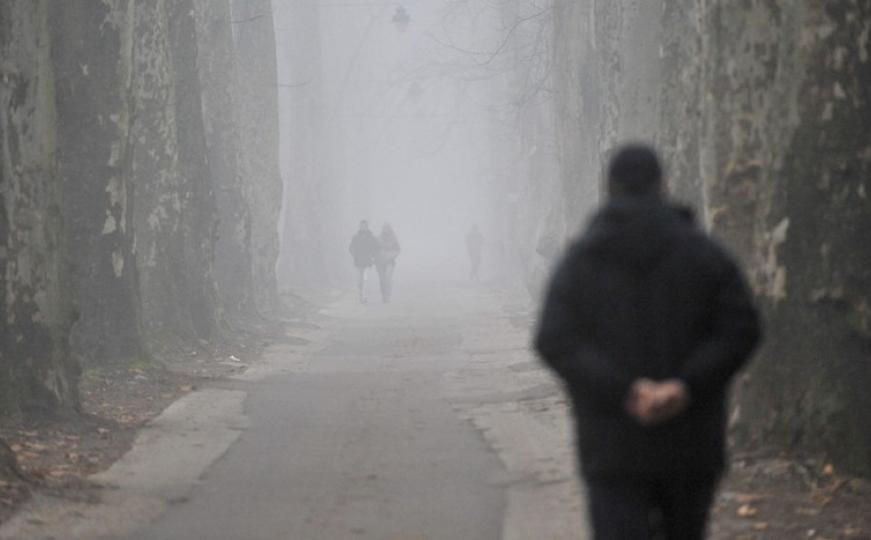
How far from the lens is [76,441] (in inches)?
507

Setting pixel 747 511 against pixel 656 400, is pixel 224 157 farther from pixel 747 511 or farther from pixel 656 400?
pixel 656 400

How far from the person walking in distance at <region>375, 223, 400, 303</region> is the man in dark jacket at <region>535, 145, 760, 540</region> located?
119 ft

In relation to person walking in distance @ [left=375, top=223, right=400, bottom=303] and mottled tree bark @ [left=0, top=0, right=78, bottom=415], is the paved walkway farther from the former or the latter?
person walking in distance @ [left=375, top=223, right=400, bottom=303]

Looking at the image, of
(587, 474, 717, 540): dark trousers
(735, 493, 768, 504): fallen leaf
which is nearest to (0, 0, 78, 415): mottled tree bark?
(735, 493, 768, 504): fallen leaf

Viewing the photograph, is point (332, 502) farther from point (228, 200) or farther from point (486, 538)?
point (228, 200)

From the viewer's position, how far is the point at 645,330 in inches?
207

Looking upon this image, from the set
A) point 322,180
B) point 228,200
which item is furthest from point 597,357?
point 322,180

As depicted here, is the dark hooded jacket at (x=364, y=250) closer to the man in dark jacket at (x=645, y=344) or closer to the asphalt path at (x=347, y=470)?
the asphalt path at (x=347, y=470)

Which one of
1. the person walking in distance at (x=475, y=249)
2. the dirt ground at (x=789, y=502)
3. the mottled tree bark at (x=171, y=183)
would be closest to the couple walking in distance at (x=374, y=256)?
the person walking in distance at (x=475, y=249)

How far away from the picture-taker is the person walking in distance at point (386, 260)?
1663 inches

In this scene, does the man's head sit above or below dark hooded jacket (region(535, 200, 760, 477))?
above

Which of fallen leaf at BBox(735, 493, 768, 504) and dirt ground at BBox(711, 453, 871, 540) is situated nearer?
dirt ground at BBox(711, 453, 871, 540)

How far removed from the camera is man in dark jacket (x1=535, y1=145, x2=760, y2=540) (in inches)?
205

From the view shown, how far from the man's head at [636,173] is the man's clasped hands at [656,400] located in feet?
1.95
